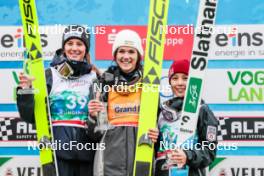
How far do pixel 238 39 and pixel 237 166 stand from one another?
886 millimetres

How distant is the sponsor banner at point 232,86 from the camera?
340 cm

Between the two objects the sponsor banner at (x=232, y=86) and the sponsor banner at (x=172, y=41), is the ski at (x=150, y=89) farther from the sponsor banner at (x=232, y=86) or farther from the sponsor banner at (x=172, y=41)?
the sponsor banner at (x=232, y=86)

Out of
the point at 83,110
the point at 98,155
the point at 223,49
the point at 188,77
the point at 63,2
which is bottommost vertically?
the point at 98,155

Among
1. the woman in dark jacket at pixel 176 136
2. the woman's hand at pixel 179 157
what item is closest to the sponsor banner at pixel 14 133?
the woman in dark jacket at pixel 176 136

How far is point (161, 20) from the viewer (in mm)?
Answer: 2830

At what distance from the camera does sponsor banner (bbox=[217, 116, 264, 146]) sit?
3.42m

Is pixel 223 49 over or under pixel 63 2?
under

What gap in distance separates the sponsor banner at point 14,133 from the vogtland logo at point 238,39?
4.84 ft

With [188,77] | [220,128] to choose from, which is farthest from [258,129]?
[188,77]

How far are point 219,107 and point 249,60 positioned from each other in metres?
0.39

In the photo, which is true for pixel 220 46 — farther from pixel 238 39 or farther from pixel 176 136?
pixel 176 136

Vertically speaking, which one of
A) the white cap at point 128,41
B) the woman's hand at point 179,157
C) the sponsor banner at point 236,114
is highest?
the white cap at point 128,41

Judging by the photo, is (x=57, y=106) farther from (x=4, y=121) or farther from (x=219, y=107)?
(x=219, y=107)

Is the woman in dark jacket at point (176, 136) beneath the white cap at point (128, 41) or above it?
beneath
